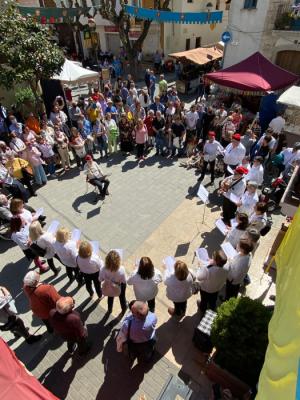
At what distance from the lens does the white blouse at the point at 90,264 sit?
497 centimetres

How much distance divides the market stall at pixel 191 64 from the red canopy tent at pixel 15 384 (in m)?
18.1

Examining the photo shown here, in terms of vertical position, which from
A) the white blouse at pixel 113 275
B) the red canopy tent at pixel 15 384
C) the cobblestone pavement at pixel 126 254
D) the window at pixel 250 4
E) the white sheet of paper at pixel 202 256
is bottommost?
the cobblestone pavement at pixel 126 254

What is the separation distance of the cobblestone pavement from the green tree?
3.87 meters

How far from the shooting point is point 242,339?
3.60 metres

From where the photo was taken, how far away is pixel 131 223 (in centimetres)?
763

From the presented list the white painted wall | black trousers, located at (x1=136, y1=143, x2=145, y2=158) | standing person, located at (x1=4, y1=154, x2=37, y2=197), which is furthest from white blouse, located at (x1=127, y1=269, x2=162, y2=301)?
the white painted wall

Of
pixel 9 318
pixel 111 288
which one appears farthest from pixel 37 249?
pixel 111 288

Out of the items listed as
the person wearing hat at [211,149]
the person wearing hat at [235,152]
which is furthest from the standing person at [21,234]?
the person wearing hat at [235,152]

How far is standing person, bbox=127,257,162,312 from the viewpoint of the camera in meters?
4.52

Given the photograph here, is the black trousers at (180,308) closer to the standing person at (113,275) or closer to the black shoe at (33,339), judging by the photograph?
the standing person at (113,275)

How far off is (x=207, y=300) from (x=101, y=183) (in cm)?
487

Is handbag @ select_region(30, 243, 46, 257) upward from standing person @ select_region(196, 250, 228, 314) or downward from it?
downward

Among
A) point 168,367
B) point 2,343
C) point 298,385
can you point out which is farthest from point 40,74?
point 298,385

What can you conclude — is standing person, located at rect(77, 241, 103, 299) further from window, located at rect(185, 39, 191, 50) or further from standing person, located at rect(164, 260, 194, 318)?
window, located at rect(185, 39, 191, 50)
